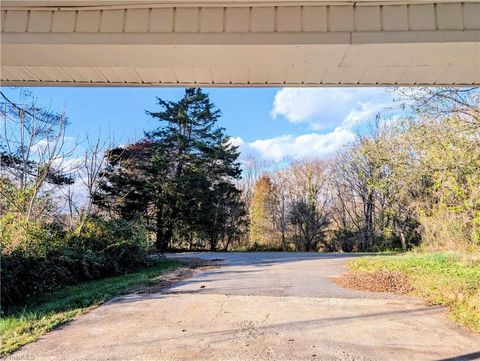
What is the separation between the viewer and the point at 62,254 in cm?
663

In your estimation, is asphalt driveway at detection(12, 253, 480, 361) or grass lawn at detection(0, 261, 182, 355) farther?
grass lawn at detection(0, 261, 182, 355)

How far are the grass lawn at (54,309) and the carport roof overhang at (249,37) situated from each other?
272 centimetres

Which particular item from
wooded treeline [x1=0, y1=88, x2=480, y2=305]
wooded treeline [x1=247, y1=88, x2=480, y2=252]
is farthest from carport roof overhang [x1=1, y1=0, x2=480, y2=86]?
wooded treeline [x1=247, y1=88, x2=480, y2=252]

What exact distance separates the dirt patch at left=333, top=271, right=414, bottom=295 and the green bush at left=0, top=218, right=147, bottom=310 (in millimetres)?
5164

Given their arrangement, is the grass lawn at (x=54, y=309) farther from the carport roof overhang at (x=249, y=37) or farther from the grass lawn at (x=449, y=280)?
the grass lawn at (x=449, y=280)

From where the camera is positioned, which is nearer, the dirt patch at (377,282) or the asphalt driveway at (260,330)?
the asphalt driveway at (260,330)

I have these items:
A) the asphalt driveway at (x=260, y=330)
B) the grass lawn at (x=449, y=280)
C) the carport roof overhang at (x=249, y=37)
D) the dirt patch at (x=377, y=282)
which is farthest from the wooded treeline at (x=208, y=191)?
the asphalt driveway at (x=260, y=330)

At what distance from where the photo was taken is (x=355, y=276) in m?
7.88

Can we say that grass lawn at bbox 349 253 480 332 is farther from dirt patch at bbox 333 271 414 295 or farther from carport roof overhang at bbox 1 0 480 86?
carport roof overhang at bbox 1 0 480 86

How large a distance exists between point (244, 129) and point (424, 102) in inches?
698

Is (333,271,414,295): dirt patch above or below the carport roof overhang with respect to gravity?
below

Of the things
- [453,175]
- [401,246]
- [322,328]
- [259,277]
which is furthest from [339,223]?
[322,328]

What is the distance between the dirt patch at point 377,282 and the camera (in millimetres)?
6358

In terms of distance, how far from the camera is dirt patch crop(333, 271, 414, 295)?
6358mm
